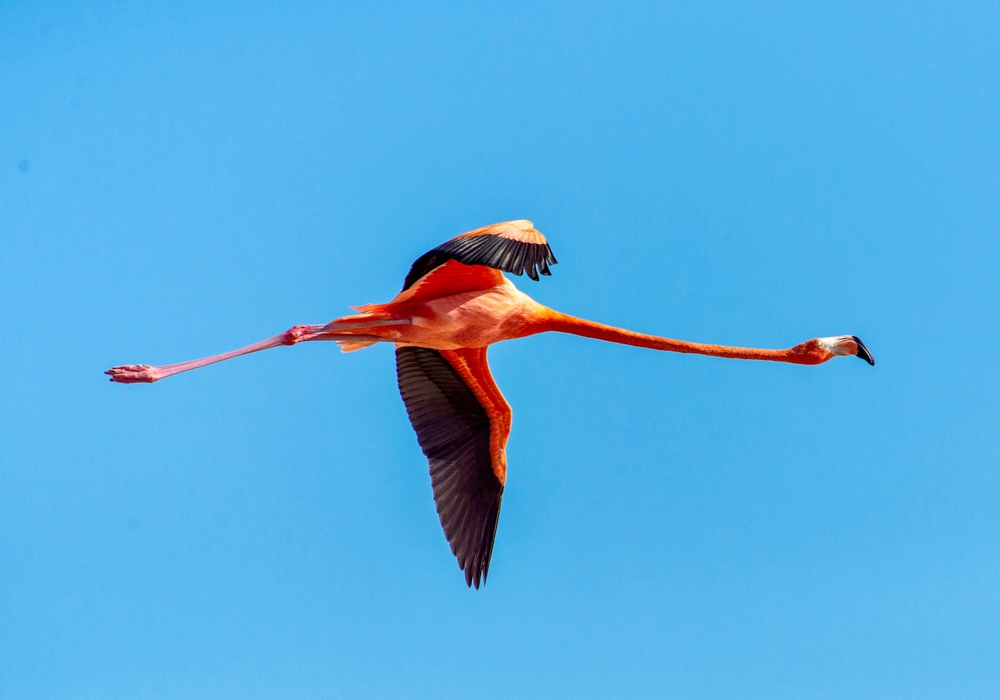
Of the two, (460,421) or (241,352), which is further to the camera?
(460,421)

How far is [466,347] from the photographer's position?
10930mm

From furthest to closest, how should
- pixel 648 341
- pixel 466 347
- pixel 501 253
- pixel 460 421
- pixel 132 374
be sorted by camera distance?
pixel 460 421 < pixel 466 347 < pixel 648 341 < pixel 132 374 < pixel 501 253

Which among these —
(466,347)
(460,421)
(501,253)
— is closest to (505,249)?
(501,253)

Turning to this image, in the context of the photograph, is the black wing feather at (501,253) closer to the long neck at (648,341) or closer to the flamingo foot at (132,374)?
the long neck at (648,341)

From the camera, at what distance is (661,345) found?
10.7m

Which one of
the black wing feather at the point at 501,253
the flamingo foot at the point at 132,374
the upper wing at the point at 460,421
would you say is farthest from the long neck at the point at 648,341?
the flamingo foot at the point at 132,374

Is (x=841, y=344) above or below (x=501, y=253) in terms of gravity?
above

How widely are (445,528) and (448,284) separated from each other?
2.99m

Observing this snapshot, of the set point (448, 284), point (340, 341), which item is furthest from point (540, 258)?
point (340, 341)

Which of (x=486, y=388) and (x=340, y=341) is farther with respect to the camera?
(x=486, y=388)

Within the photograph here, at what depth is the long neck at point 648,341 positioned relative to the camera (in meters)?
10.6

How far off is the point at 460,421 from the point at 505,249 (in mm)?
3891

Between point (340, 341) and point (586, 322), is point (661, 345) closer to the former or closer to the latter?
point (586, 322)

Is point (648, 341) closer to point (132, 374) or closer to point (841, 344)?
point (841, 344)
